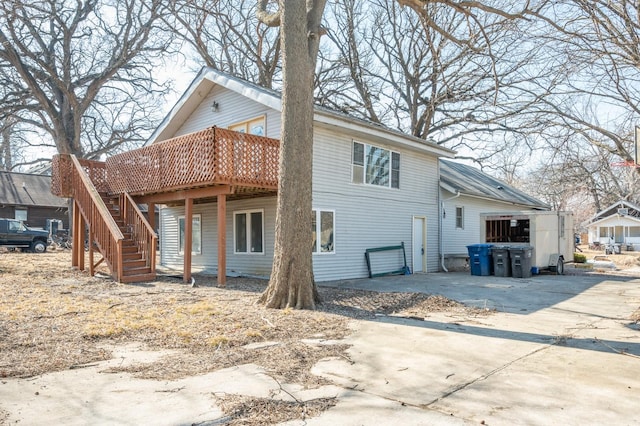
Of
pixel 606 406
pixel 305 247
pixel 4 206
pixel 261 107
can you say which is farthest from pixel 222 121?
pixel 4 206

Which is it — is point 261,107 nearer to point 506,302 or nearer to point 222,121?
point 222,121

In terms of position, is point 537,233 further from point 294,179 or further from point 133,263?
point 133,263

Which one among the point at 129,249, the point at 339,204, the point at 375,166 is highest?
the point at 375,166

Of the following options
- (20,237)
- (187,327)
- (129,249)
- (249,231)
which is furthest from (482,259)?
(20,237)

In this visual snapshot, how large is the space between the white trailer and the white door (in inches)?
77.1

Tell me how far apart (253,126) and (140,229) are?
13.9 ft

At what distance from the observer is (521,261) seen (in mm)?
14164

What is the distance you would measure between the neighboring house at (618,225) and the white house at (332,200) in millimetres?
26996

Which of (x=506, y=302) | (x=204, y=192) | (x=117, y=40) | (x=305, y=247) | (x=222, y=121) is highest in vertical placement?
(x=117, y=40)

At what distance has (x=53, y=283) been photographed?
11031 millimetres

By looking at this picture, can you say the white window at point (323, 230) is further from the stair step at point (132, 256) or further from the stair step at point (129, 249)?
the stair step at point (129, 249)

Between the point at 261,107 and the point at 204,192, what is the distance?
3.25 m

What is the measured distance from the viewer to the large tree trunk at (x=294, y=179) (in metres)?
8.06

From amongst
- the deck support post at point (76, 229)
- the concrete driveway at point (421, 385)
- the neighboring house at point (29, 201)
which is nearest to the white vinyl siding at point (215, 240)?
the deck support post at point (76, 229)
